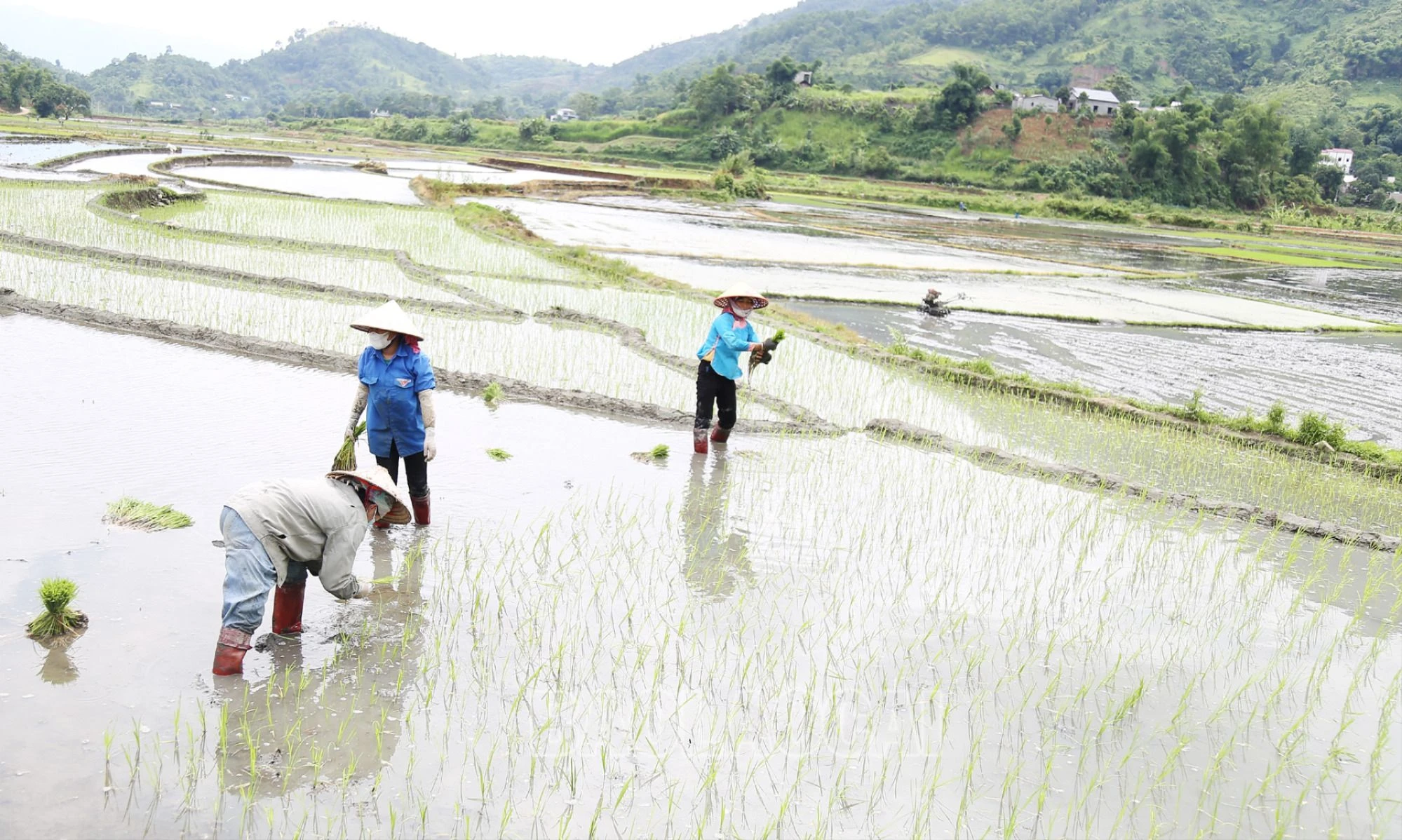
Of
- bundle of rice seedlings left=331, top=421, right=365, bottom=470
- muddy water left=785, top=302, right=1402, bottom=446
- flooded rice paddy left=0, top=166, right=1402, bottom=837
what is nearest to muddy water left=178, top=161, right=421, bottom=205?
muddy water left=785, top=302, right=1402, bottom=446

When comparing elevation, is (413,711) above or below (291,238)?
below

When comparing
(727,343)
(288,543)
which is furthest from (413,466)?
(727,343)

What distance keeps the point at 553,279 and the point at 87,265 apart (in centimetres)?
549

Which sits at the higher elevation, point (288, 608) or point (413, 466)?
point (413, 466)

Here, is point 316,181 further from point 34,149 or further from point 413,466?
point 413,466

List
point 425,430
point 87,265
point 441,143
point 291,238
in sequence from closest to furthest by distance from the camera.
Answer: point 425,430
point 87,265
point 291,238
point 441,143

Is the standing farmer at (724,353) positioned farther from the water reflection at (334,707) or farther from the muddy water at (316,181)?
the muddy water at (316,181)

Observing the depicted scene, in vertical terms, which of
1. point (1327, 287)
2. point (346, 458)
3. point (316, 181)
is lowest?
point (346, 458)

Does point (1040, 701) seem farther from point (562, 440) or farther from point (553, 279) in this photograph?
point (553, 279)

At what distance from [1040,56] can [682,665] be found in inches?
→ 4996

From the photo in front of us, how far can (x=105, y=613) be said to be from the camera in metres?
3.99

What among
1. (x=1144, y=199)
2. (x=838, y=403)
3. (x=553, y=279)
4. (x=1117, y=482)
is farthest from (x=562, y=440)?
(x=1144, y=199)

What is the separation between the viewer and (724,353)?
682 centimetres

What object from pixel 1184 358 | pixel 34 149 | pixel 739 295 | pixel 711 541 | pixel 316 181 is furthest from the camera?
pixel 34 149
